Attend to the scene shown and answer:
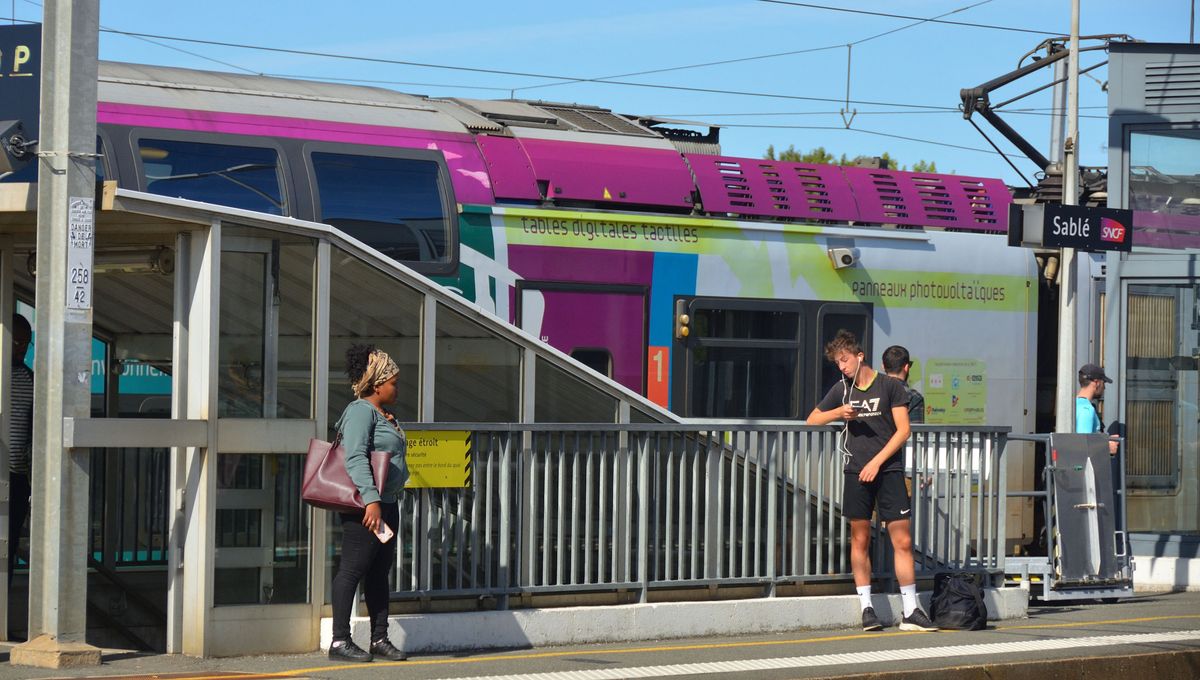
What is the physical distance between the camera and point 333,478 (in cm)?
834

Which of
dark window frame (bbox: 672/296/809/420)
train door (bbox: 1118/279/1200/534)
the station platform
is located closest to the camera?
the station platform

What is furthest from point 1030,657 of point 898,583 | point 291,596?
point 291,596

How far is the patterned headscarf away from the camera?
8.48 metres

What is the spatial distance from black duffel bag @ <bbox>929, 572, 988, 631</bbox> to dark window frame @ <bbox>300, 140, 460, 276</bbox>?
4.74 metres

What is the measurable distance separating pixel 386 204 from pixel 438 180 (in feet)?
1.82

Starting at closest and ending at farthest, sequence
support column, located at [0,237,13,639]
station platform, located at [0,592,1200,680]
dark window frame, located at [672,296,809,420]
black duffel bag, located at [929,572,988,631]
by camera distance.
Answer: station platform, located at [0,592,1200,680] → support column, located at [0,237,13,639] → black duffel bag, located at [929,572,988,631] → dark window frame, located at [672,296,809,420]

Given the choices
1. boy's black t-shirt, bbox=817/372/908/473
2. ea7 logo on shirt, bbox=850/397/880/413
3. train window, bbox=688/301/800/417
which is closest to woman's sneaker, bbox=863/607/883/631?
boy's black t-shirt, bbox=817/372/908/473

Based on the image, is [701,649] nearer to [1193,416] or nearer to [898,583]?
[898,583]

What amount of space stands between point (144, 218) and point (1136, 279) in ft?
30.0

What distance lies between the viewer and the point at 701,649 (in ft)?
30.6

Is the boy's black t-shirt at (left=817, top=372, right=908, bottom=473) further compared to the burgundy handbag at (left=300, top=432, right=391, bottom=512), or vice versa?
the boy's black t-shirt at (left=817, top=372, right=908, bottom=473)

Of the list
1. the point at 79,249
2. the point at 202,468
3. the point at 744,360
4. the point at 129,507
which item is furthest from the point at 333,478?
the point at 744,360

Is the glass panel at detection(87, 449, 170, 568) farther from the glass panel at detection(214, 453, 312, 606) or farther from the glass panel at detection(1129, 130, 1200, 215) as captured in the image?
the glass panel at detection(1129, 130, 1200, 215)

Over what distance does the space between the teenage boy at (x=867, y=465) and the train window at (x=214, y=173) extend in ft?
15.4
